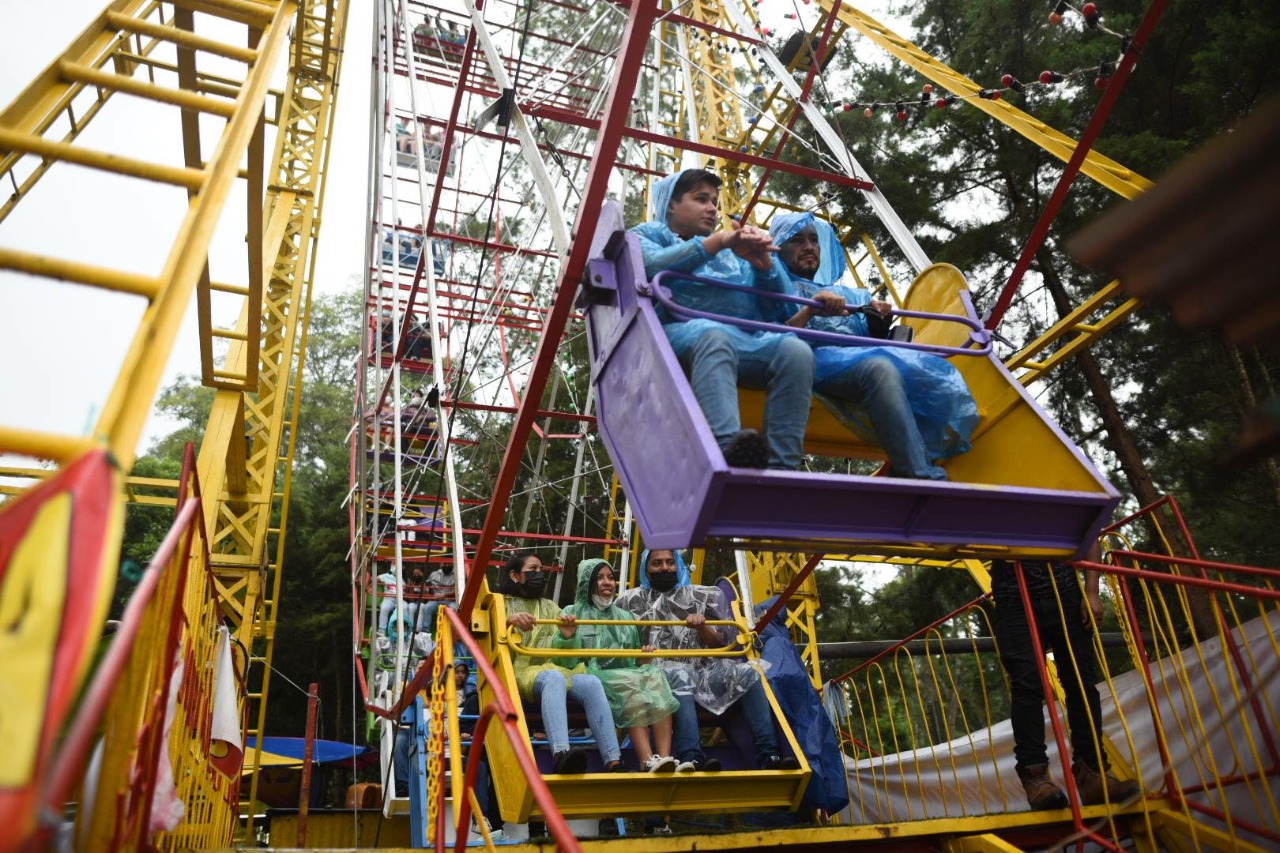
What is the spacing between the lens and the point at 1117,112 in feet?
31.0

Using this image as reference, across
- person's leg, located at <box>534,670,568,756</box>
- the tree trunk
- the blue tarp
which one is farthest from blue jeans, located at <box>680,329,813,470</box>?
the blue tarp

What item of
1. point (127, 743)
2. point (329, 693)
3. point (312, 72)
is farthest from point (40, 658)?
point (329, 693)

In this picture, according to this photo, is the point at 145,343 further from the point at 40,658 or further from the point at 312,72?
the point at 312,72

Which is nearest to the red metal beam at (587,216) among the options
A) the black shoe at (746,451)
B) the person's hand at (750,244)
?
the person's hand at (750,244)

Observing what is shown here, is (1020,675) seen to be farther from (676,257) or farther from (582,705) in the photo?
(676,257)

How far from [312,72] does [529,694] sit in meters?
7.82

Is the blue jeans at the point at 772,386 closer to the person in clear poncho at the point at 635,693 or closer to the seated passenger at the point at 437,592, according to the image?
the person in clear poncho at the point at 635,693

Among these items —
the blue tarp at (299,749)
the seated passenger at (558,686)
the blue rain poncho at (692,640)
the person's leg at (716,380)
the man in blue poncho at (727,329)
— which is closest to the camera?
the person's leg at (716,380)

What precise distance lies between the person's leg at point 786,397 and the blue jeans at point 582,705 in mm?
1789

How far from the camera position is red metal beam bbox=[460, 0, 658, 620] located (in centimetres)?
281

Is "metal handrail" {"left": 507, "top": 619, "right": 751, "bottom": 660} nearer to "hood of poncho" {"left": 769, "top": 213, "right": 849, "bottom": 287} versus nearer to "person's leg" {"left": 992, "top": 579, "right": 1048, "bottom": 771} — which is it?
"person's leg" {"left": 992, "top": 579, "right": 1048, "bottom": 771}

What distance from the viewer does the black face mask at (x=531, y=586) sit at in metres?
4.95

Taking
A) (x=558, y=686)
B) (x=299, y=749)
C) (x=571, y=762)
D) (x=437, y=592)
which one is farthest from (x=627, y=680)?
(x=299, y=749)

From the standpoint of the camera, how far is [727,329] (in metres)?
2.95
